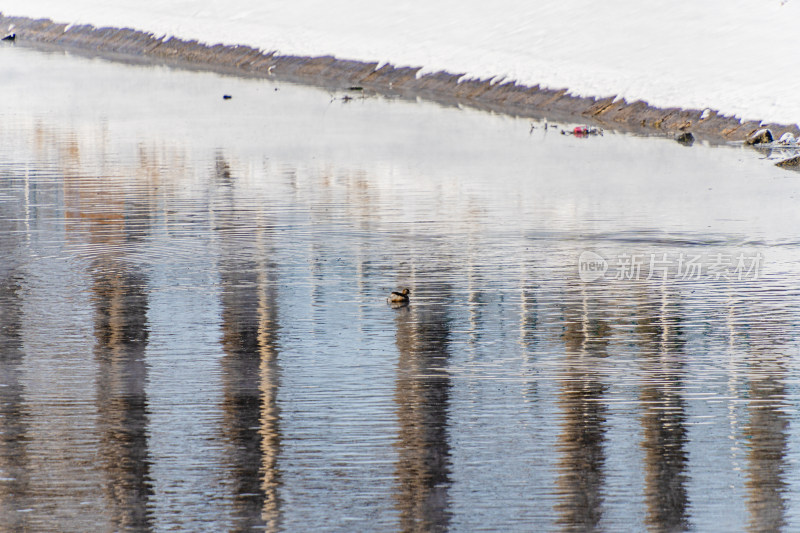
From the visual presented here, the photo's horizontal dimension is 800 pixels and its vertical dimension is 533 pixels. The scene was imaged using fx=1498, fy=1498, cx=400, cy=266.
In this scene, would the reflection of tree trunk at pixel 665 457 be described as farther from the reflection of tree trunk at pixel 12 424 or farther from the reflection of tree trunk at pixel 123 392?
the reflection of tree trunk at pixel 12 424

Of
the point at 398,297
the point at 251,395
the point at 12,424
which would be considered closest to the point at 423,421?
the point at 251,395

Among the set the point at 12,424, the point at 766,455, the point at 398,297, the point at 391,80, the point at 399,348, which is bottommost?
the point at 766,455

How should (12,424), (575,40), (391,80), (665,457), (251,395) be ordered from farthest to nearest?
(391,80), (575,40), (251,395), (12,424), (665,457)

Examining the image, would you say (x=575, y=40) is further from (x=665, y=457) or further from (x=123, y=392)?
(x=665, y=457)

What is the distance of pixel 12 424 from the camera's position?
7.86 metres

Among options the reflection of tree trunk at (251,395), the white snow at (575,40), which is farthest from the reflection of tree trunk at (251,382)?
the white snow at (575,40)

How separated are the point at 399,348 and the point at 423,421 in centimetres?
170

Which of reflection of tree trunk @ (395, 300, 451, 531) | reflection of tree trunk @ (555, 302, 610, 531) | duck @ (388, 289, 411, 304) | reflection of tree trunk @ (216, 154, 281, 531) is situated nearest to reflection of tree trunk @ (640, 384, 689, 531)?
reflection of tree trunk @ (555, 302, 610, 531)

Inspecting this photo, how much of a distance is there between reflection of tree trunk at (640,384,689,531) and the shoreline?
15.7 m

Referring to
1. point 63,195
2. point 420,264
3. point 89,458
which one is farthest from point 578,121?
point 89,458

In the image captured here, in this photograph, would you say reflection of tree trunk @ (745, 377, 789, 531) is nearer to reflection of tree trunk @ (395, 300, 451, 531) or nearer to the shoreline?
reflection of tree trunk @ (395, 300, 451, 531)

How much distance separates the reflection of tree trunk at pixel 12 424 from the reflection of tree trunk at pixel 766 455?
3.22m

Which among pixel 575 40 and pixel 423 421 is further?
pixel 575 40

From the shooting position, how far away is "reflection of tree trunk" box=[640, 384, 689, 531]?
6.60 metres
